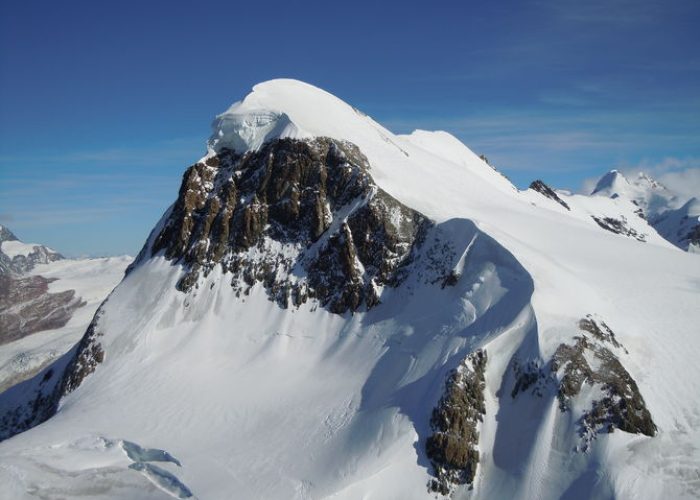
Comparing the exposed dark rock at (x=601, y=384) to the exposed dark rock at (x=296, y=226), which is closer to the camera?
the exposed dark rock at (x=601, y=384)

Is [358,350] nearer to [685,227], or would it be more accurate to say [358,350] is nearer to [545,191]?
[545,191]

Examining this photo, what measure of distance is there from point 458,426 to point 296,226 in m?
26.5

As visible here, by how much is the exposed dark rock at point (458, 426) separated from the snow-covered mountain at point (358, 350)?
0.15 meters

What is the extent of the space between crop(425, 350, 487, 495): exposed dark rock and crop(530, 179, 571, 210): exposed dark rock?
72.5 metres

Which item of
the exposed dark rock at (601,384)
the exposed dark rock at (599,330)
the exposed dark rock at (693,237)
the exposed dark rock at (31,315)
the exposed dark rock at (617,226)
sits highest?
the exposed dark rock at (693,237)

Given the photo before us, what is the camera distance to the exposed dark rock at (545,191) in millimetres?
98375

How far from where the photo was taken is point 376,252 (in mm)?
46750

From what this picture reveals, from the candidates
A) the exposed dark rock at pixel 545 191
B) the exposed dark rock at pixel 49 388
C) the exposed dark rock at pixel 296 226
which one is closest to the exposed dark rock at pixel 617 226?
the exposed dark rock at pixel 545 191

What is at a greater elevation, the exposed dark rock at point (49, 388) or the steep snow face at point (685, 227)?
the steep snow face at point (685, 227)

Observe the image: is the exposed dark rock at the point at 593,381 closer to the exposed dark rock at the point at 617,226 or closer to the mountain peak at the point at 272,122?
the mountain peak at the point at 272,122

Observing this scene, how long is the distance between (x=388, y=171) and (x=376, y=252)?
11.9m

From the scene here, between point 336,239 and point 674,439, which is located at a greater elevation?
point 336,239

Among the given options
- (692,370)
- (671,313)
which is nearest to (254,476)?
(692,370)

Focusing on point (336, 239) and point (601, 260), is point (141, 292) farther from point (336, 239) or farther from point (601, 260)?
point (601, 260)
